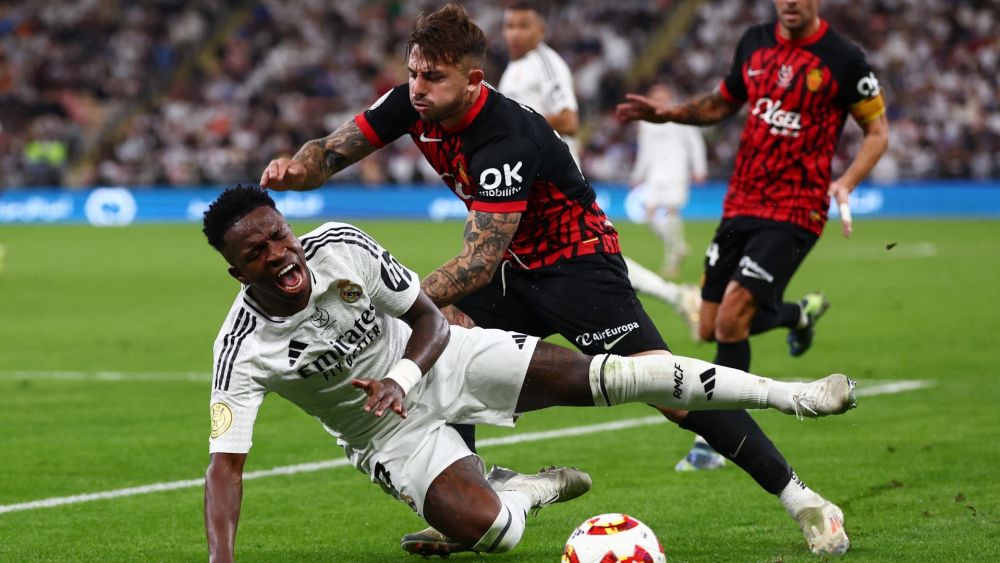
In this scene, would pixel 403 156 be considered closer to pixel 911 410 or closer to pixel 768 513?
pixel 911 410

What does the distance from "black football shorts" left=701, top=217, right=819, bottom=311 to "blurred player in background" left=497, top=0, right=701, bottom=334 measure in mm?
2592

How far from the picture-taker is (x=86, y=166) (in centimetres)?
3512

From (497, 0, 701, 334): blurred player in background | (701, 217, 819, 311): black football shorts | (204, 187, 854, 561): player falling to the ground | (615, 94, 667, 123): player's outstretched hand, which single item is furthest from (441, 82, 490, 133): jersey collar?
(497, 0, 701, 334): blurred player in background

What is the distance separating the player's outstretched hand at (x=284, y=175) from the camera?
19.1ft

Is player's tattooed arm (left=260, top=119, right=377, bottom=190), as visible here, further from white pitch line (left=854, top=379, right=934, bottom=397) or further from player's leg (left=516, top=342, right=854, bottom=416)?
white pitch line (left=854, top=379, right=934, bottom=397)

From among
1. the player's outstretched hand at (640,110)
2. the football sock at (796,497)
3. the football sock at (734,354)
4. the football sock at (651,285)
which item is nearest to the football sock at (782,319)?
the football sock at (734,354)

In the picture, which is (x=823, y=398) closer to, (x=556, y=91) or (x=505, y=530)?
(x=505, y=530)

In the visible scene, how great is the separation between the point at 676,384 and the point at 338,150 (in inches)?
76.4

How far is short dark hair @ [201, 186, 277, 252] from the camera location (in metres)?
4.97

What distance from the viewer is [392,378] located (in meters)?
4.93

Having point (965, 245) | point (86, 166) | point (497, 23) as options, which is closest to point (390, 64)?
point (497, 23)

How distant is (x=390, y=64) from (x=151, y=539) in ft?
101

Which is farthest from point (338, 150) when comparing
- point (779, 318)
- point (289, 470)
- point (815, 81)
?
point (779, 318)

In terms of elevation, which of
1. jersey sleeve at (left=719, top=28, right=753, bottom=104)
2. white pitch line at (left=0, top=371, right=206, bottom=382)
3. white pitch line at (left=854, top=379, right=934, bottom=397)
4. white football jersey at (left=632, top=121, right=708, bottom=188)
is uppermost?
jersey sleeve at (left=719, top=28, right=753, bottom=104)
